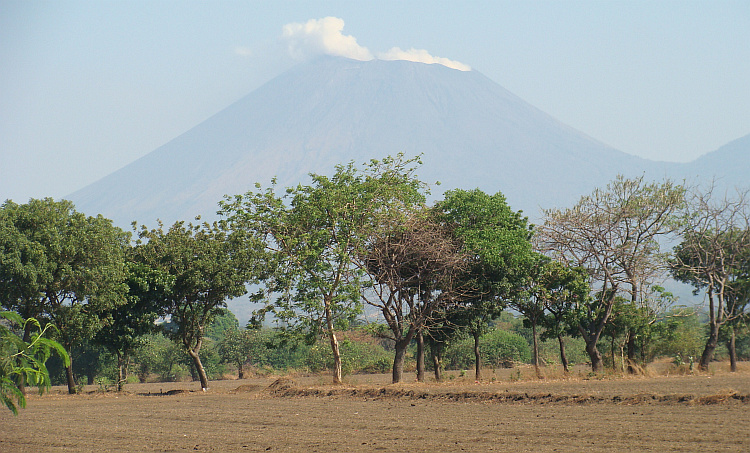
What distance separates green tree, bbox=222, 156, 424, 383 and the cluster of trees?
0.25 feet

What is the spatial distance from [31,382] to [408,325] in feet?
89.5

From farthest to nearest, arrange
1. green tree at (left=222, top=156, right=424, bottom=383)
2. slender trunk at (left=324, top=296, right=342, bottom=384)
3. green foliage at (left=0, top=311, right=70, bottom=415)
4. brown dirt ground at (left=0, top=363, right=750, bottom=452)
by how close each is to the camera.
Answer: slender trunk at (left=324, top=296, right=342, bottom=384) → green tree at (left=222, top=156, right=424, bottom=383) → brown dirt ground at (left=0, top=363, right=750, bottom=452) → green foliage at (left=0, top=311, right=70, bottom=415)

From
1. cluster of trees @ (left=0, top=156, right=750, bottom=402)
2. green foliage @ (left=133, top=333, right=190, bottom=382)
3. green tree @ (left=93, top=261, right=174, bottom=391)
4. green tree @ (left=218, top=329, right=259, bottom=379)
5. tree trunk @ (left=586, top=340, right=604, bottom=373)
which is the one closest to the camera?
cluster of trees @ (left=0, top=156, right=750, bottom=402)

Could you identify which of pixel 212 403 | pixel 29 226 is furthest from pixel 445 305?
pixel 29 226

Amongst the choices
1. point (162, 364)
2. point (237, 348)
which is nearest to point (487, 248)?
point (237, 348)

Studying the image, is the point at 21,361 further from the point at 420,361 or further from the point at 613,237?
the point at 613,237

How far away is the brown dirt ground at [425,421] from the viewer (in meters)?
14.0

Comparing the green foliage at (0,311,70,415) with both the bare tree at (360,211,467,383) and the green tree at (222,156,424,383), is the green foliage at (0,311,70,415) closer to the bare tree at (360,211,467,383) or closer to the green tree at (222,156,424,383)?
the green tree at (222,156,424,383)

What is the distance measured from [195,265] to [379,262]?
31.3ft

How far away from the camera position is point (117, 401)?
98.5 ft

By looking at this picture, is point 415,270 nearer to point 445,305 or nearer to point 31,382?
point 445,305

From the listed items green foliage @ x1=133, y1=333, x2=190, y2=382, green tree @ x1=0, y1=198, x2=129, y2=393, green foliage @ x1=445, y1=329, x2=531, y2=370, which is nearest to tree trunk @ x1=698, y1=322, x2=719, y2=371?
green foliage @ x1=445, y1=329, x2=531, y2=370

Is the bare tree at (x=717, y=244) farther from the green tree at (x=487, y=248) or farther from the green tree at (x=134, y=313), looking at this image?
the green tree at (x=134, y=313)

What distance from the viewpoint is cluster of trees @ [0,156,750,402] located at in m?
30.0
